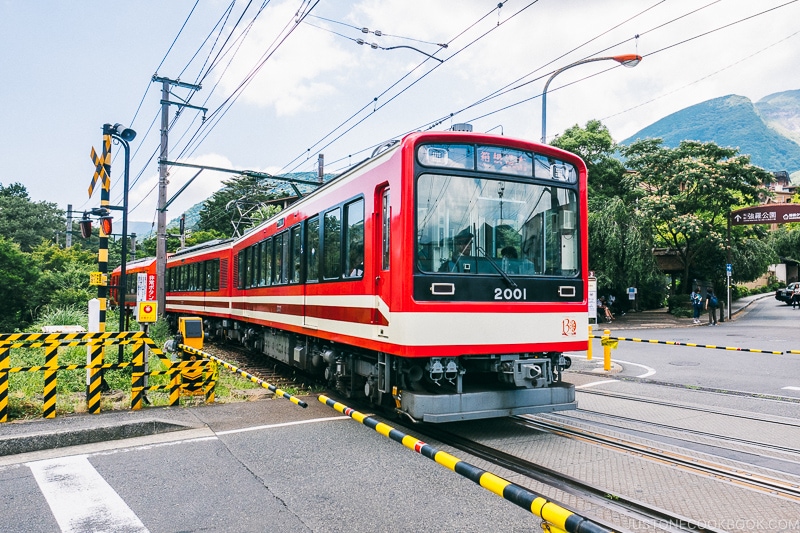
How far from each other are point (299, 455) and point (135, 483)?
5.03 ft

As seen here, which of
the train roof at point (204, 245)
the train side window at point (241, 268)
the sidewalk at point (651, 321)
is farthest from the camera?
the sidewalk at point (651, 321)

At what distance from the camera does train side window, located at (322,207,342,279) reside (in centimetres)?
851

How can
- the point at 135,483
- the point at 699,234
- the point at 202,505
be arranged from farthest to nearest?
the point at 699,234 → the point at 135,483 → the point at 202,505

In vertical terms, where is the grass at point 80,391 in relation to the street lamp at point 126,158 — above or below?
below

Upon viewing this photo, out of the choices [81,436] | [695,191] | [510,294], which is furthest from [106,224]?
[695,191]

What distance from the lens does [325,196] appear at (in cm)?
938

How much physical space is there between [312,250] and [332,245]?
109 centimetres

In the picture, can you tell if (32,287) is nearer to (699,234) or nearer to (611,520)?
(611,520)

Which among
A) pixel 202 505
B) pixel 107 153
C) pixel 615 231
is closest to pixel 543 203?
pixel 202 505

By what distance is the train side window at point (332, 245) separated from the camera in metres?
8.51

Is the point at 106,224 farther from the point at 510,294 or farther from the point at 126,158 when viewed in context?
the point at 510,294

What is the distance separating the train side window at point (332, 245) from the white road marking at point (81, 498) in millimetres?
3843

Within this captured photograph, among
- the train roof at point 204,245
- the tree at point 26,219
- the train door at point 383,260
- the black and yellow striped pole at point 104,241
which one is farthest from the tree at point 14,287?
the tree at point 26,219

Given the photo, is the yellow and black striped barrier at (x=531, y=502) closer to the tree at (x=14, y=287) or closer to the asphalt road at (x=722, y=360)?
the asphalt road at (x=722, y=360)
